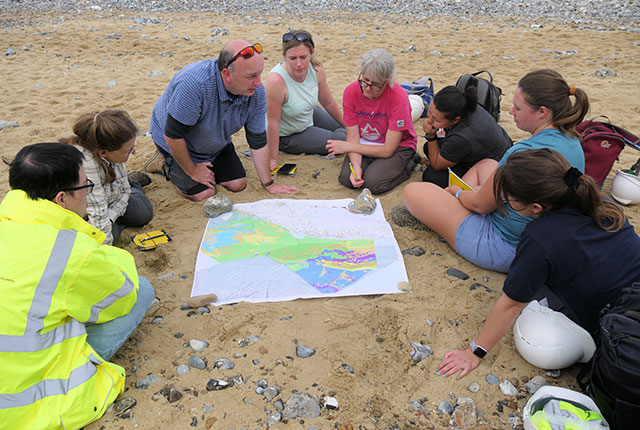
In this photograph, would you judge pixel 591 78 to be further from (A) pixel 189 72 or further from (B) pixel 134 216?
(B) pixel 134 216

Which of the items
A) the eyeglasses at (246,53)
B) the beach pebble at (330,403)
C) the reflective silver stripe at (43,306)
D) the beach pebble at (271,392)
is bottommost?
the beach pebble at (271,392)

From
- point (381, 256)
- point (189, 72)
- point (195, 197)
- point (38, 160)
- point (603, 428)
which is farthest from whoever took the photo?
point (195, 197)

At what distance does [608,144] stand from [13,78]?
7233 millimetres

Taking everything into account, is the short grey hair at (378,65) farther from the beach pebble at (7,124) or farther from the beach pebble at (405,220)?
the beach pebble at (7,124)

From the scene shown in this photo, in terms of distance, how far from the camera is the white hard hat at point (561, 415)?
1.69 m

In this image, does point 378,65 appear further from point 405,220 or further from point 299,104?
point 405,220

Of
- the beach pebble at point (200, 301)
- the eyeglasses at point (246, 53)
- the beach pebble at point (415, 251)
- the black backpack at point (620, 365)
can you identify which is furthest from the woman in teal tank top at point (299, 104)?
the black backpack at point (620, 365)

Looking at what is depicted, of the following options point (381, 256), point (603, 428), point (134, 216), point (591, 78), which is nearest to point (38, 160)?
point (134, 216)

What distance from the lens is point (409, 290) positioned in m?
2.74

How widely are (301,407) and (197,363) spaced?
23.3 inches

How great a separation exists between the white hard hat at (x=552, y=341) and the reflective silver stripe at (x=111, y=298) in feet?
6.29

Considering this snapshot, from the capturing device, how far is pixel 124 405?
79.0 inches

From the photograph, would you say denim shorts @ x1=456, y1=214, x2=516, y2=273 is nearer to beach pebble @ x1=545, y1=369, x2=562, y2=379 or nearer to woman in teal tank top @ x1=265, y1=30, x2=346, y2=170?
beach pebble @ x1=545, y1=369, x2=562, y2=379

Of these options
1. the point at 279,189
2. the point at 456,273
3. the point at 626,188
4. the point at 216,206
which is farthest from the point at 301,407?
the point at 626,188
